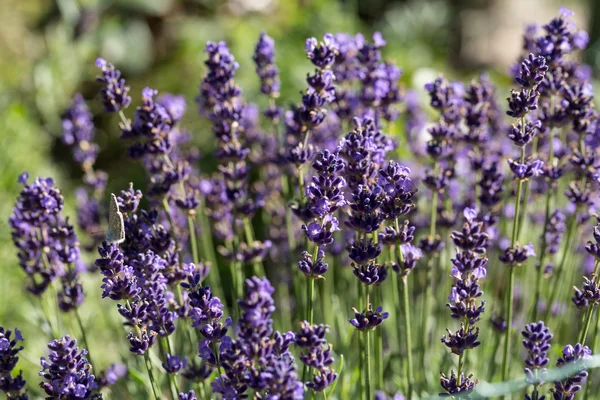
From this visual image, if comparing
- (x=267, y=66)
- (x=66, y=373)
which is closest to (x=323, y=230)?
(x=66, y=373)

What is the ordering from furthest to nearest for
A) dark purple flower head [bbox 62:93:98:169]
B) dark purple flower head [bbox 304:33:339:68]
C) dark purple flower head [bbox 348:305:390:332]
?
dark purple flower head [bbox 62:93:98:169] → dark purple flower head [bbox 304:33:339:68] → dark purple flower head [bbox 348:305:390:332]

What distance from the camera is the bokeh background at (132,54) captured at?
16.7ft

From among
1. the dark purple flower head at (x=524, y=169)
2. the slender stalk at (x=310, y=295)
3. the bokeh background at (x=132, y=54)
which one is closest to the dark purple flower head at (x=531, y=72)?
the dark purple flower head at (x=524, y=169)

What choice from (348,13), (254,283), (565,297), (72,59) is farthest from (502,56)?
(254,283)

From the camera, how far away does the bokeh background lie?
510 centimetres

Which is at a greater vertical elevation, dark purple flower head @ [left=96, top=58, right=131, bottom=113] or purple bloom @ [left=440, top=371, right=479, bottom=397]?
dark purple flower head @ [left=96, top=58, right=131, bottom=113]

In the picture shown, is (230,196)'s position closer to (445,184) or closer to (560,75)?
(445,184)

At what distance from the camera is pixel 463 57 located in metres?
7.36

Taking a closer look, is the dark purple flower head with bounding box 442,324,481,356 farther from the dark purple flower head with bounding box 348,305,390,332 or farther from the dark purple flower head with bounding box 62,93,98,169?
the dark purple flower head with bounding box 62,93,98,169

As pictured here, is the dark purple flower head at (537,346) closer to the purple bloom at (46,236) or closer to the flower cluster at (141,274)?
the flower cluster at (141,274)

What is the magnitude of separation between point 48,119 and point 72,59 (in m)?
→ 0.57

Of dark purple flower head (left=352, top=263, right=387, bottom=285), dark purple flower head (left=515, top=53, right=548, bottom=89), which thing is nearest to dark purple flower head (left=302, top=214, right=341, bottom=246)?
dark purple flower head (left=352, top=263, right=387, bottom=285)

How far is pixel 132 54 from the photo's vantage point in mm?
5434

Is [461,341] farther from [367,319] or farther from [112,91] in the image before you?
[112,91]
